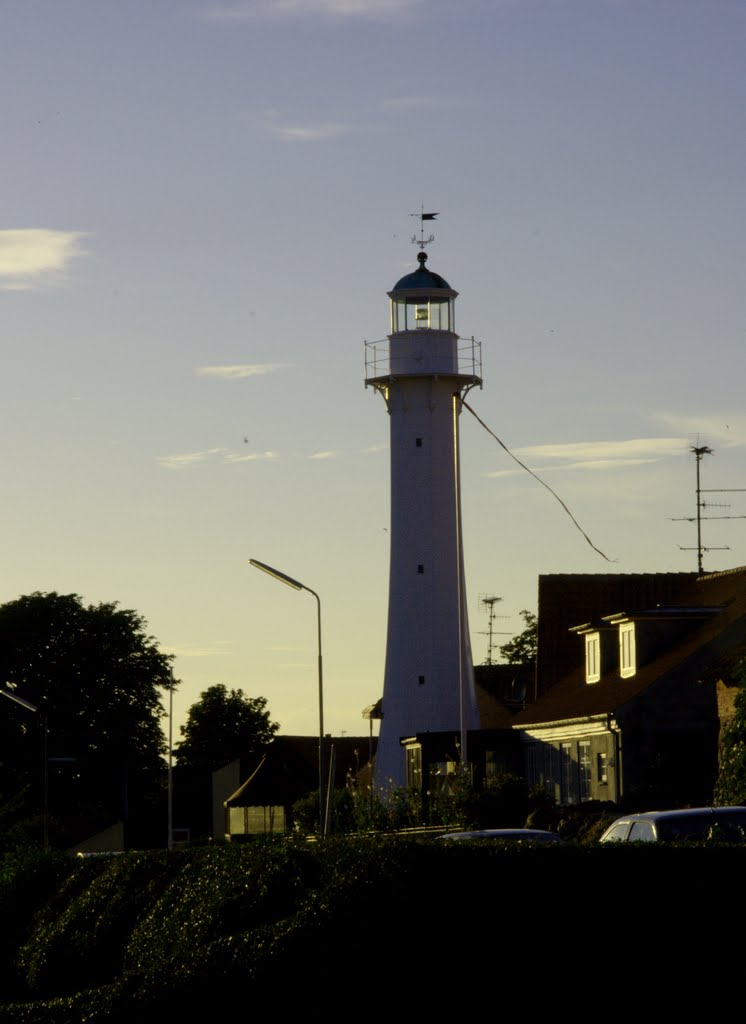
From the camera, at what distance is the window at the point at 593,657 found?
5822cm

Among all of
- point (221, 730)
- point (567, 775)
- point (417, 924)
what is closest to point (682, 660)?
point (567, 775)

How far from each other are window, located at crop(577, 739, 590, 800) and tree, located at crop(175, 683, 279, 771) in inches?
2704

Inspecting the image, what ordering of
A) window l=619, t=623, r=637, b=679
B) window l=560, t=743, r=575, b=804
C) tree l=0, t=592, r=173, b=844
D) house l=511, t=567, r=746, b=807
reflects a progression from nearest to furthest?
house l=511, t=567, r=746, b=807 → window l=619, t=623, r=637, b=679 → window l=560, t=743, r=575, b=804 → tree l=0, t=592, r=173, b=844

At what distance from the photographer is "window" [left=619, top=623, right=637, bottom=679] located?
180 ft

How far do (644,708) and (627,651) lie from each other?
3.98m

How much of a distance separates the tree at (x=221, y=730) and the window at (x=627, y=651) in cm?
6832

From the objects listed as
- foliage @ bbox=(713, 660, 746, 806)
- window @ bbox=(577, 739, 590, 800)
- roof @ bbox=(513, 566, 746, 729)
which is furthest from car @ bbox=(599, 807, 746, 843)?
window @ bbox=(577, 739, 590, 800)

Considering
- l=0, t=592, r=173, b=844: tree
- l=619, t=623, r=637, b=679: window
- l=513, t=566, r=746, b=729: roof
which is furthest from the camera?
l=0, t=592, r=173, b=844: tree

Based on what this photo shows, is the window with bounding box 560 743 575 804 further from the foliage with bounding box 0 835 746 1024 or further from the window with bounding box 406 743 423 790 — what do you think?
the foliage with bounding box 0 835 746 1024

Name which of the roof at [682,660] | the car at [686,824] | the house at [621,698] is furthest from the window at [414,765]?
the car at [686,824]

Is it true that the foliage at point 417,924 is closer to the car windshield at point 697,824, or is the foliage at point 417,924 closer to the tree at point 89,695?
the car windshield at point 697,824

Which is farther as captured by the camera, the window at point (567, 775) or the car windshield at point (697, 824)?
the window at point (567, 775)

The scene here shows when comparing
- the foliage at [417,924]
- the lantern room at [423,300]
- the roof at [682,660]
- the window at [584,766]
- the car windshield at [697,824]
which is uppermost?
the lantern room at [423,300]

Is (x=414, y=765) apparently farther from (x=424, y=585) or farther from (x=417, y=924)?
(x=417, y=924)
